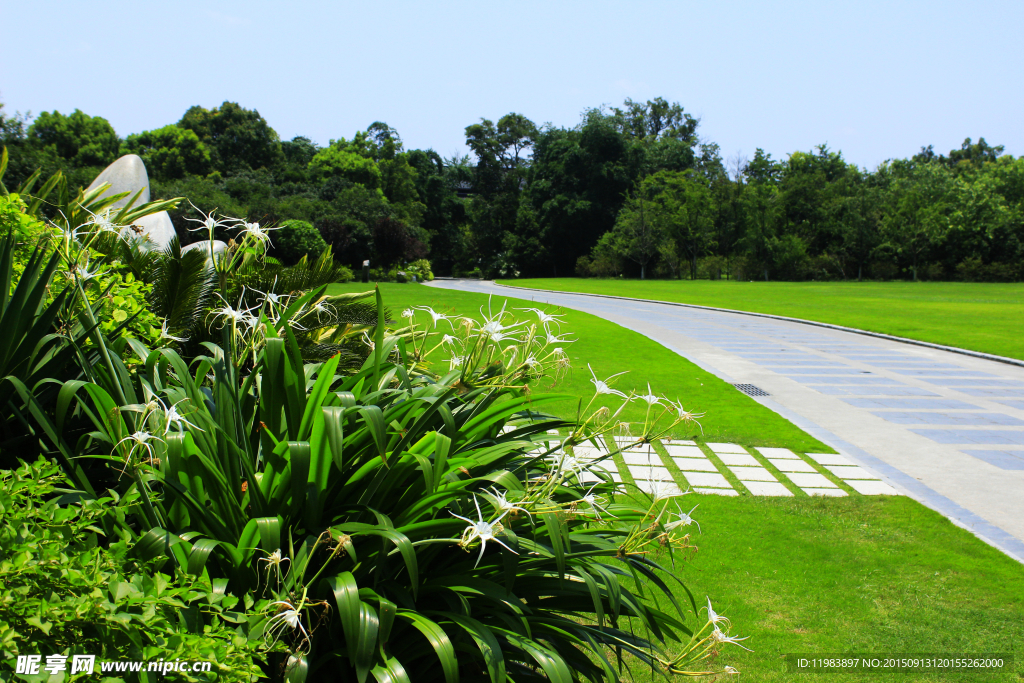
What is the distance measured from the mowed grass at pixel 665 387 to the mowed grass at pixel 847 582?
95 cm

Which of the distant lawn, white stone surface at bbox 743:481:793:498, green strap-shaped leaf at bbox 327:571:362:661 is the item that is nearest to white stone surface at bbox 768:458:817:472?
white stone surface at bbox 743:481:793:498

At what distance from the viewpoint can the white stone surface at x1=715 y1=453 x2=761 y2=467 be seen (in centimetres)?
636

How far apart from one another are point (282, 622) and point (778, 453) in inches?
234

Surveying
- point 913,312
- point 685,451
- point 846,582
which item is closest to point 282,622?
point 846,582

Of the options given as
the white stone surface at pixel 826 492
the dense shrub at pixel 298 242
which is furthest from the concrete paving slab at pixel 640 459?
the dense shrub at pixel 298 242

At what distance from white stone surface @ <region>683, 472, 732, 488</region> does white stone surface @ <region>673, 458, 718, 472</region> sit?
4.6 inches

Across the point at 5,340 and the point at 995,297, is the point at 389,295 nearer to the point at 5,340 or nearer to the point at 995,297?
the point at 5,340

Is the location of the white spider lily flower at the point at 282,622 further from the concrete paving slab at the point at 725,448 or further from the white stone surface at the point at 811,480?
the concrete paving slab at the point at 725,448

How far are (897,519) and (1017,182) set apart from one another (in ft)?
203

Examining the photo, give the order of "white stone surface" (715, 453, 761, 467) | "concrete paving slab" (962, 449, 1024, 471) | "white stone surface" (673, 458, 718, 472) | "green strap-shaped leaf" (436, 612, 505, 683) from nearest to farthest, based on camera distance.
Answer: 1. "green strap-shaped leaf" (436, 612, 505, 683)
2. "white stone surface" (673, 458, 718, 472)
3. "white stone surface" (715, 453, 761, 467)
4. "concrete paving slab" (962, 449, 1024, 471)

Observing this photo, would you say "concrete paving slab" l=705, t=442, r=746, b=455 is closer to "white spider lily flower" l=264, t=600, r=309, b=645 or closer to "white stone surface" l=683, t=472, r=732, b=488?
"white stone surface" l=683, t=472, r=732, b=488

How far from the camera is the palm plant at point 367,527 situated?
1896 millimetres

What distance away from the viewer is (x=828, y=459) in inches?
257

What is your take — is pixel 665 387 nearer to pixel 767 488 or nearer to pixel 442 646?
pixel 767 488
